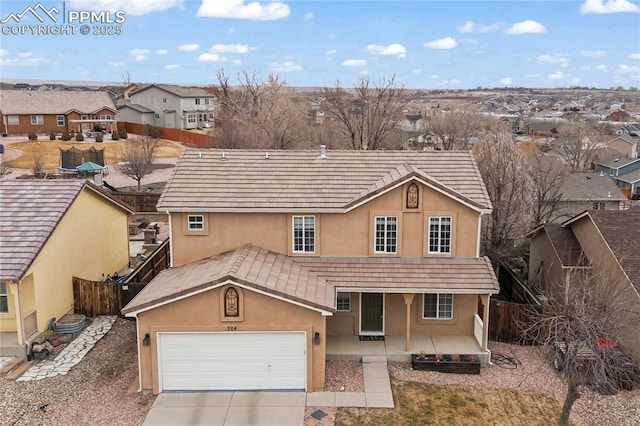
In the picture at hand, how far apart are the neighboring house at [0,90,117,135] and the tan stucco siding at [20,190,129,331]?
5322cm

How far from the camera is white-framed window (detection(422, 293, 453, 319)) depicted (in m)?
20.0

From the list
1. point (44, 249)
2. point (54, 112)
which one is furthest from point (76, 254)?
point (54, 112)

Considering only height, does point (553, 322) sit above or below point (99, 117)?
below

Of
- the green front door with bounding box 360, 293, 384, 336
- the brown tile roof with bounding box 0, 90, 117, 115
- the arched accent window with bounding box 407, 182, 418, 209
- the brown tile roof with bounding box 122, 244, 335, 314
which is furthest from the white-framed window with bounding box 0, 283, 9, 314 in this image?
the brown tile roof with bounding box 0, 90, 117, 115

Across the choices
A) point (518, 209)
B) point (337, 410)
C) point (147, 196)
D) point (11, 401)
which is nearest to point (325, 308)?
point (337, 410)

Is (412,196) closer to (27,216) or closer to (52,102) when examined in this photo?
(27,216)

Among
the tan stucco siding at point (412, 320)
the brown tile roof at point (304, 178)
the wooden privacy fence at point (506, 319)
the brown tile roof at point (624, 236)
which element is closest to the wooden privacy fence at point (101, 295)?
the brown tile roof at point (304, 178)

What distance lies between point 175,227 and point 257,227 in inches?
119

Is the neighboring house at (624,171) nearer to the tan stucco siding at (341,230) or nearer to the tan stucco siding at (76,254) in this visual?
the tan stucco siding at (341,230)

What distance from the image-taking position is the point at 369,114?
171ft

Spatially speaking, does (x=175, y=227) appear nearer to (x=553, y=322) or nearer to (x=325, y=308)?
(x=325, y=308)

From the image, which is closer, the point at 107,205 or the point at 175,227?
the point at 175,227

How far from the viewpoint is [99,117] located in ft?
246

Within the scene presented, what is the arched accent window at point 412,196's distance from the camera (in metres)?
19.5
